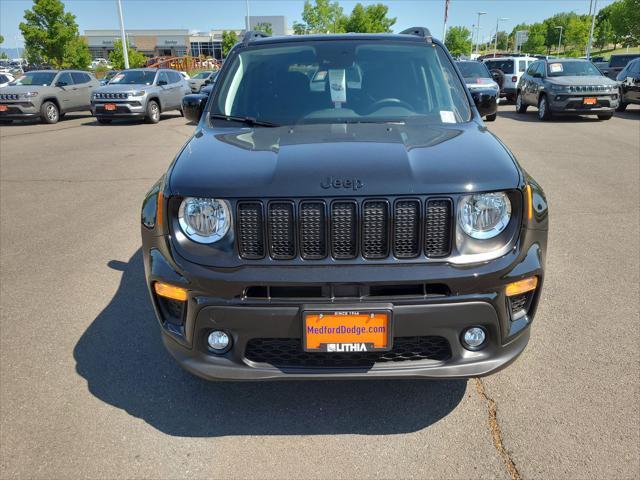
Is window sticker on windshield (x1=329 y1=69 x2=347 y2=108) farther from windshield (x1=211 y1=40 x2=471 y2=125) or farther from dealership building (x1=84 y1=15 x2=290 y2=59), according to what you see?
dealership building (x1=84 y1=15 x2=290 y2=59)

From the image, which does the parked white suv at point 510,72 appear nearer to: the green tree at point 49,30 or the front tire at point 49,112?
the front tire at point 49,112

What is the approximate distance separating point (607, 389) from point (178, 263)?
238 centimetres

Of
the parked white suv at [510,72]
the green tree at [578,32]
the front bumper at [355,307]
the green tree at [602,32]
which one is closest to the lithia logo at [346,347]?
the front bumper at [355,307]

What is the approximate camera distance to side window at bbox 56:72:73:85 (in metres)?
17.6

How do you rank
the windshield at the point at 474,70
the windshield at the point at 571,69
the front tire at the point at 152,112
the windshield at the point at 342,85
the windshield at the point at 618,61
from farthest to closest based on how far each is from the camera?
1. the windshield at the point at 618,61
2. the windshield at the point at 474,70
3. the front tire at the point at 152,112
4. the windshield at the point at 571,69
5. the windshield at the point at 342,85

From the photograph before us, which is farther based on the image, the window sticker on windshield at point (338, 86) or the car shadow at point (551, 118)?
the car shadow at point (551, 118)

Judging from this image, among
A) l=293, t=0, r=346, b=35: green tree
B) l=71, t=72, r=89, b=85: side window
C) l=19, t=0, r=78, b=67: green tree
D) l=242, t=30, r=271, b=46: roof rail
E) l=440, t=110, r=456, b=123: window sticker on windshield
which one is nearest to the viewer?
l=440, t=110, r=456, b=123: window sticker on windshield

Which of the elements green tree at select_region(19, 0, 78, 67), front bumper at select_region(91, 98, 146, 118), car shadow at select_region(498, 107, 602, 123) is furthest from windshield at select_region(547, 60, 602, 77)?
green tree at select_region(19, 0, 78, 67)

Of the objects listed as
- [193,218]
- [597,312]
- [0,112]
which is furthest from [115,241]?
[0,112]

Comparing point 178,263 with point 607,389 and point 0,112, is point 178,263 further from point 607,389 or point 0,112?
point 0,112

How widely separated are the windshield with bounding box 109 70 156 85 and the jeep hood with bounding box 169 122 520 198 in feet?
53.0

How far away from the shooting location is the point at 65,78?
17906 mm

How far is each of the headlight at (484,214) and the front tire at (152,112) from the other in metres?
16.3

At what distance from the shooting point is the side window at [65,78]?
17644 millimetres
